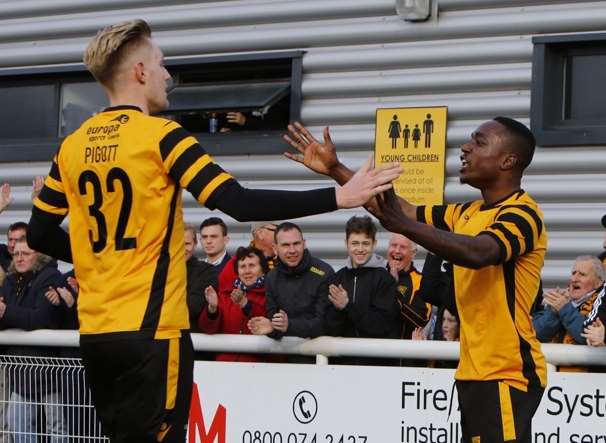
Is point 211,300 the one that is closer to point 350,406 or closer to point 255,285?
point 255,285

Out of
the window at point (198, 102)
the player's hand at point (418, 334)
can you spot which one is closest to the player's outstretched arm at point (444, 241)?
the player's hand at point (418, 334)

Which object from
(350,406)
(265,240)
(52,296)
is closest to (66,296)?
(52,296)

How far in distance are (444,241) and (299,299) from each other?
10.9ft

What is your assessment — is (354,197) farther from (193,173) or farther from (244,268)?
(244,268)

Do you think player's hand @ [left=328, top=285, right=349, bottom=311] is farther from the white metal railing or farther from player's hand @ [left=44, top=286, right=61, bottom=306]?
player's hand @ [left=44, top=286, right=61, bottom=306]

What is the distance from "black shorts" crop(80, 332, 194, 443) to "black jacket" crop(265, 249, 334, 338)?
10.6 ft

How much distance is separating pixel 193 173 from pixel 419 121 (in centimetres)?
576

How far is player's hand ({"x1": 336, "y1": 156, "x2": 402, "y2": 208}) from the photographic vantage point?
484 cm

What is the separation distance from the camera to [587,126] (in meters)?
9.85

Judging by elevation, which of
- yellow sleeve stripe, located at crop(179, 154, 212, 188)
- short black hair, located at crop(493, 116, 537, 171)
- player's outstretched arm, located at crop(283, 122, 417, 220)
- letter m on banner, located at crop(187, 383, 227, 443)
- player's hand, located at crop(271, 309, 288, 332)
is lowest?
letter m on banner, located at crop(187, 383, 227, 443)

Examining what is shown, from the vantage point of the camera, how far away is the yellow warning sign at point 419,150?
1027 centimetres

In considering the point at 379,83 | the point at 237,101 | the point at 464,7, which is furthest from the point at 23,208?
the point at 464,7

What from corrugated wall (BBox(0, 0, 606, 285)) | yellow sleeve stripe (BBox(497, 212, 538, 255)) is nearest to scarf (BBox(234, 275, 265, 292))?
corrugated wall (BBox(0, 0, 606, 285))

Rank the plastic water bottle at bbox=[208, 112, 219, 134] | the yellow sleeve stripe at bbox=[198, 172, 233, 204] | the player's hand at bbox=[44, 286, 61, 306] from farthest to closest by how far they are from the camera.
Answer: the plastic water bottle at bbox=[208, 112, 219, 134], the player's hand at bbox=[44, 286, 61, 306], the yellow sleeve stripe at bbox=[198, 172, 233, 204]
